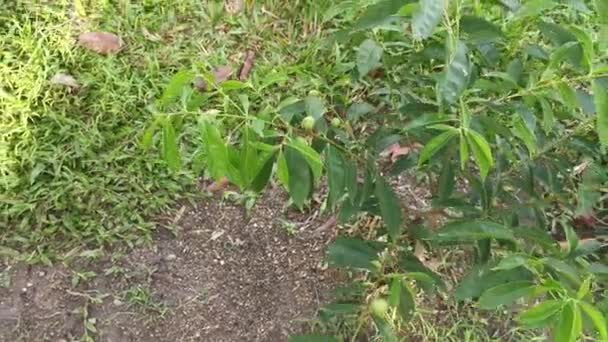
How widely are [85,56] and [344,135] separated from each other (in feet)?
4.29

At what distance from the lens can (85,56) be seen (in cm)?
272

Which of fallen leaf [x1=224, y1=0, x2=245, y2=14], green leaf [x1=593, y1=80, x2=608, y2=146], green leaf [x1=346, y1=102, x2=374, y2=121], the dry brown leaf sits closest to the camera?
green leaf [x1=593, y1=80, x2=608, y2=146]

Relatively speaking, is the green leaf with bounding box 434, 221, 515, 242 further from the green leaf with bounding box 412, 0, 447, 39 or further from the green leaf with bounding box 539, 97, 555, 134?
the green leaf with bounding box 412, 0, 447, 39

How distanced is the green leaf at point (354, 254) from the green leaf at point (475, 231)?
0.24 metres

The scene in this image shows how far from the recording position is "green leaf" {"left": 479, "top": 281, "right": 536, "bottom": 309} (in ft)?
4.37

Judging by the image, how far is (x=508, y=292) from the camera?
1336mm

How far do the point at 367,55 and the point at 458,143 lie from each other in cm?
24

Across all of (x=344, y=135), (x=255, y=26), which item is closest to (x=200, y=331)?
(x=344, y=135)

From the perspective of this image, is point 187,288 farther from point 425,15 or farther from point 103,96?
point 425,15

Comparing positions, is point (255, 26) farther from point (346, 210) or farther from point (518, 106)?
point (518, 106)

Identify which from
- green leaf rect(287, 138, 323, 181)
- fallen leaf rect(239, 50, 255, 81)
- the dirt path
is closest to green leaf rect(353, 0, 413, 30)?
green leaf rect(287, 138, 323, 181)

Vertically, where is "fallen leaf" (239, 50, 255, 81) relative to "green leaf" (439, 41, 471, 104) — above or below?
below

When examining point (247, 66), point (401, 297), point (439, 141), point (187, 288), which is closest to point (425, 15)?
point (439, 141)

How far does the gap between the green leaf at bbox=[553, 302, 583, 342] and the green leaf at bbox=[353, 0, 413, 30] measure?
1.78 feet
